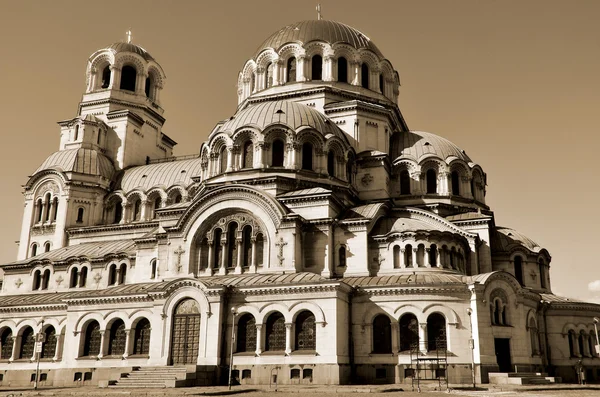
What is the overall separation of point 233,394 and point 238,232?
44.4ft

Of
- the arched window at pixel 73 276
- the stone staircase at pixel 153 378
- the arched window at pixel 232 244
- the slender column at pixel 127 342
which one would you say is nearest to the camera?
the stone staircase at pixel 153 378

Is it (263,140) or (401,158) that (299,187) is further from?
(401,158)

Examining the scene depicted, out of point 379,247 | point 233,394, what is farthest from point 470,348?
point 233,394

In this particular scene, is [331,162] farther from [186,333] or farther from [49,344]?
[49,344]

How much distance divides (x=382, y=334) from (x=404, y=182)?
15.1m

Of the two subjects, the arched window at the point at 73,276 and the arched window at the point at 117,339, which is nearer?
the arched window at the point at 117,339

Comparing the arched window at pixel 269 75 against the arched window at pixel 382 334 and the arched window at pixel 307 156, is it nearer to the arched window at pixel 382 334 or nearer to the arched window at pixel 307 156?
the arched window at pixel 307 156

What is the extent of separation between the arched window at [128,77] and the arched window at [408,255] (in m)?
32.3

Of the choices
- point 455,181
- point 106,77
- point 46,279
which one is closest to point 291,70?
point 455,181

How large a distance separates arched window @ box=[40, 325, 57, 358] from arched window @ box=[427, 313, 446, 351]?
77.8 ft

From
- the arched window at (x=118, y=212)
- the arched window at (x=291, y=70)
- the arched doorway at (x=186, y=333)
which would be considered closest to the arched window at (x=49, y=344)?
the arched doorway at (x=186, y=333)

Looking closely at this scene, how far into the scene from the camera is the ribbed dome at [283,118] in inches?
1617

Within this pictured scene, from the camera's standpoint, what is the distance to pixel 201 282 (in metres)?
33.8

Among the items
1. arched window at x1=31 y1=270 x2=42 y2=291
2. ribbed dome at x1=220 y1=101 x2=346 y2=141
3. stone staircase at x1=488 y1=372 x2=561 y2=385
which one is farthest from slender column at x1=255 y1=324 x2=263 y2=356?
arched window at x1=31 y1=270 x2=42 y2=291
